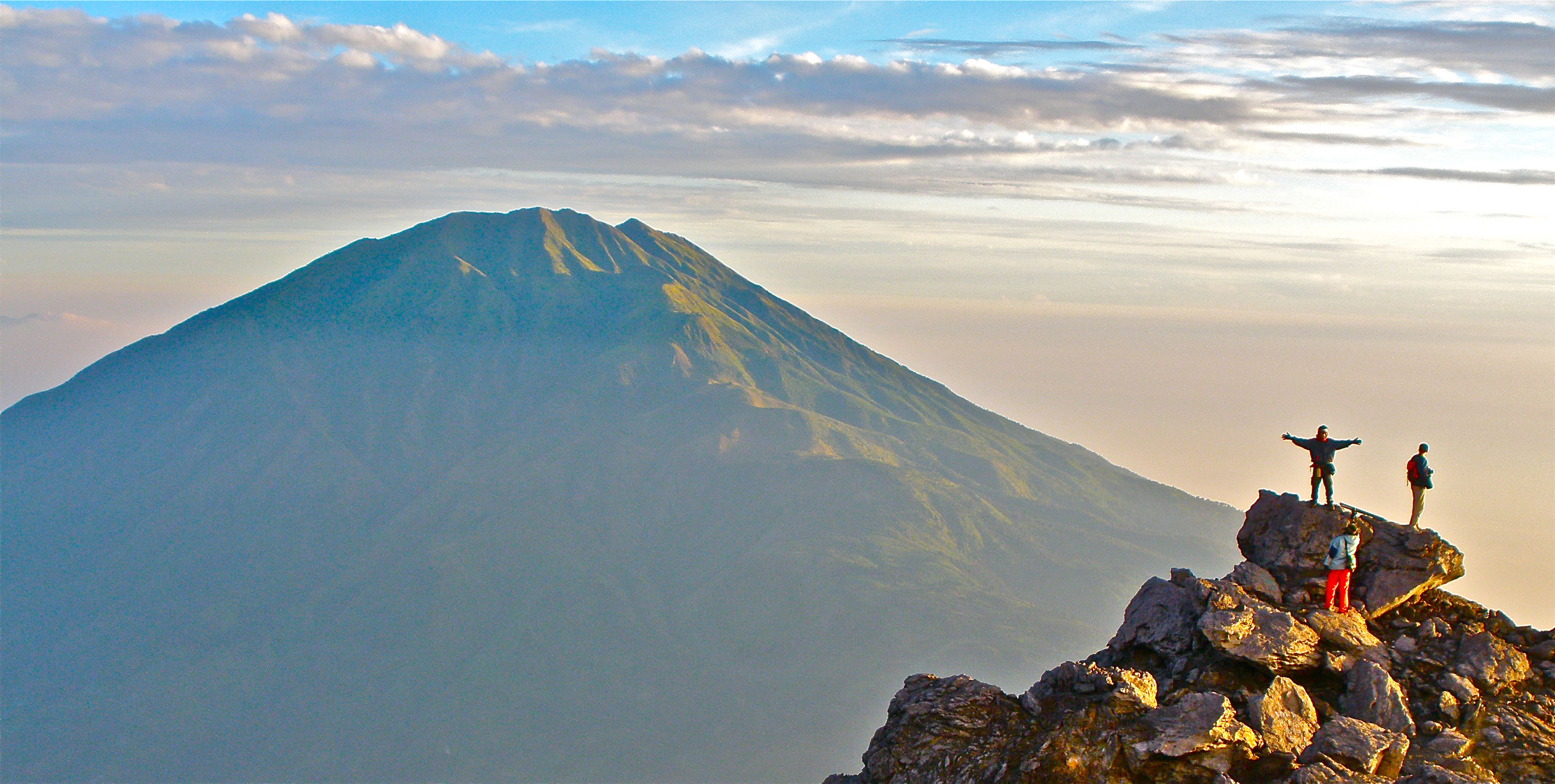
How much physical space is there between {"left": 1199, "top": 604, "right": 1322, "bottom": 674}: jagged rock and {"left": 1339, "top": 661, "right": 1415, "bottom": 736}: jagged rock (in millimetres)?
927

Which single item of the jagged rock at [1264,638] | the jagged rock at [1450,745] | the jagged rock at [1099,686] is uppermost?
the jagged rock at [1264,638]

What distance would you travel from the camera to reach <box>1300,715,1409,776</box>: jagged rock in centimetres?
2217

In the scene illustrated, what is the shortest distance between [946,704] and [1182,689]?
594cm

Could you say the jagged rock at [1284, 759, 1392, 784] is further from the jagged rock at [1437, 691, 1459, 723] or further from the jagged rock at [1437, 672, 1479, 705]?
the jagged rock at [1437, 672, 1479, 705]

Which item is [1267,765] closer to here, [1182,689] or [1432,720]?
[1182,689]

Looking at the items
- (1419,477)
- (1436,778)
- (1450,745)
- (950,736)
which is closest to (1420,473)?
(1419,477)

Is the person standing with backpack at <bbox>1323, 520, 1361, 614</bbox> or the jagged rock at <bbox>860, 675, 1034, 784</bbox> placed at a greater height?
the person standing with backpack at <bbox>1323, 520, 1361, 614</bbox>

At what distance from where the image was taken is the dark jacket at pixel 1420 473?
31578mm

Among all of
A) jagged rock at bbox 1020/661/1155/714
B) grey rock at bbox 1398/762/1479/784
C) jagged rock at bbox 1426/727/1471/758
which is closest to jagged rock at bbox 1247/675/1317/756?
grey rock at bbox 1398/762/1479/784

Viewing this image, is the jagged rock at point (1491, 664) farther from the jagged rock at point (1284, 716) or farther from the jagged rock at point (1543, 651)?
the jagged rock at point (1284, 716)

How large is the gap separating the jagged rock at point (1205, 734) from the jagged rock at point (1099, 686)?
0.62 m

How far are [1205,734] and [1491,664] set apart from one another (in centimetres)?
920

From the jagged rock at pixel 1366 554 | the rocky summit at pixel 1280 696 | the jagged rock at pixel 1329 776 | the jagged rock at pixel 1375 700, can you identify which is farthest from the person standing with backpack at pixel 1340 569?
the jagged rock at pixel 1329 776

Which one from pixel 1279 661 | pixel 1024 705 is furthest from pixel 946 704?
pixel 1279 661
